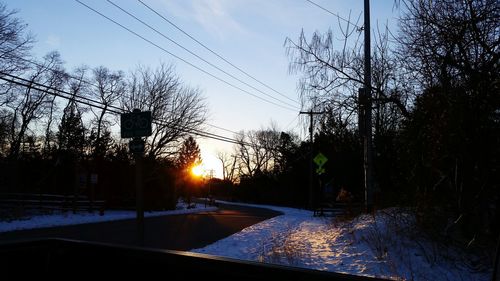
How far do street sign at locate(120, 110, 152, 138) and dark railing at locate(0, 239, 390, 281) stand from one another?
16.4ft

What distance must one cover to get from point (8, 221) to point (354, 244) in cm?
1752

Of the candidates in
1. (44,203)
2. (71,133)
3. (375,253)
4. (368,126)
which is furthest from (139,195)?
(71,133)

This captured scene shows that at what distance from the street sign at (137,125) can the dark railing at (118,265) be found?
4998 mm

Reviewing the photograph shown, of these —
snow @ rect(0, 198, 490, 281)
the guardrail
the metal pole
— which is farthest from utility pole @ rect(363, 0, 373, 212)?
the guardrail

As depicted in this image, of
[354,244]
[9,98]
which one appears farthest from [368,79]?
[9,98]

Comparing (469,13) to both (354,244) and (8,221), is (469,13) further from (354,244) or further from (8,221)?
(8,221)

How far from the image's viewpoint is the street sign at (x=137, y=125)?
350 inches

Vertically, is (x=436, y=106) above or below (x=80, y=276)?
above

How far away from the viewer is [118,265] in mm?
3553

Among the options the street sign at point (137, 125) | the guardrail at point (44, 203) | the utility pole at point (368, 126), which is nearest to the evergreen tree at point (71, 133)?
the guardrail at point (44, 203)

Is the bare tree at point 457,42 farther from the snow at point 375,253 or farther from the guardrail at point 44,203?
the guardrail at point 44,203

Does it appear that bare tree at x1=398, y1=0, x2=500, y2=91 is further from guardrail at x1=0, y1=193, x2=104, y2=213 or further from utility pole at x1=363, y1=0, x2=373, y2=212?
Answer: guardrail at x1=0, y1=193, x2=104, y2=213

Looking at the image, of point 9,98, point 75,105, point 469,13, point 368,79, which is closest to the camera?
point 469,13

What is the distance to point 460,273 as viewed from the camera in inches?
394
